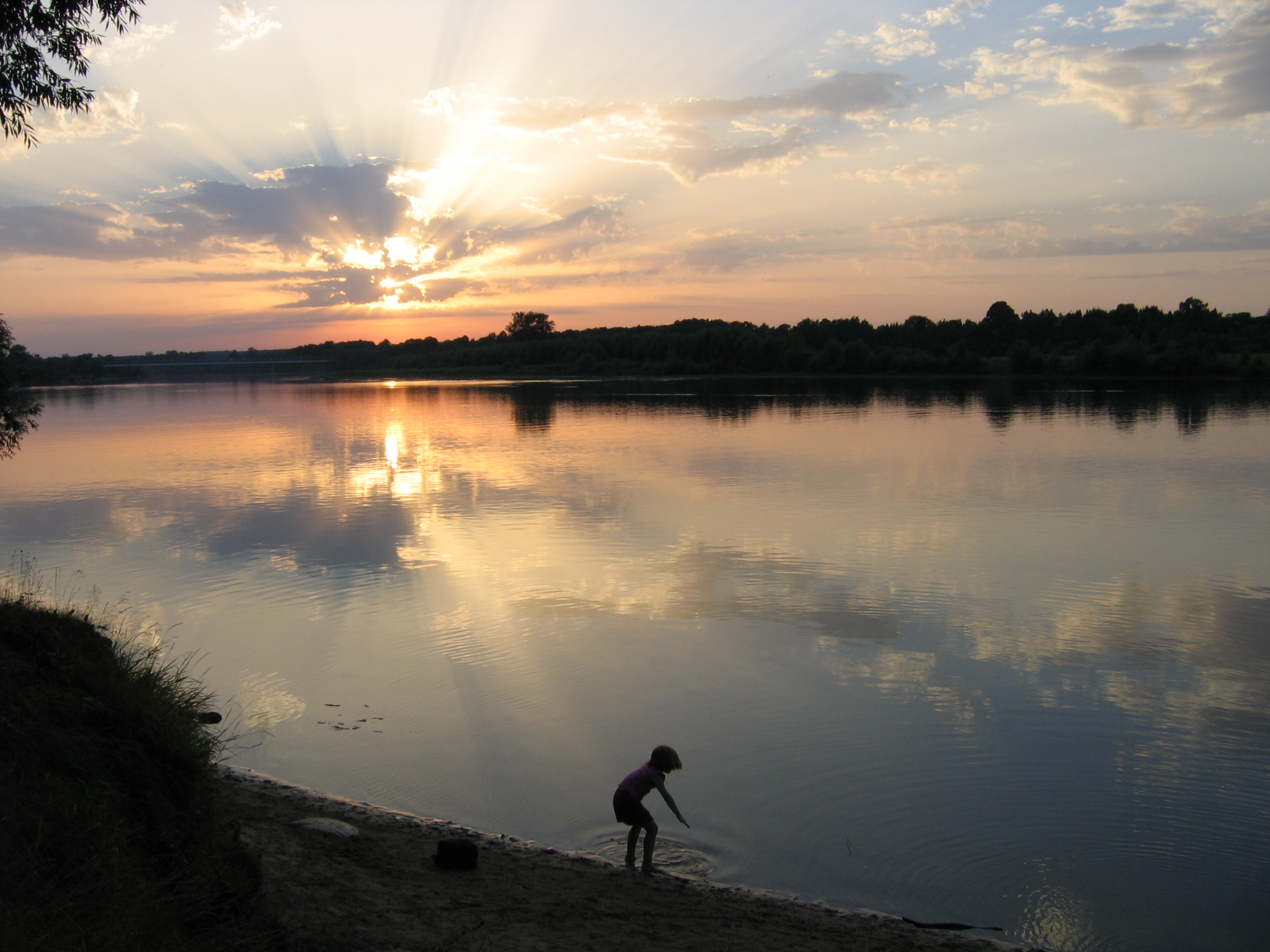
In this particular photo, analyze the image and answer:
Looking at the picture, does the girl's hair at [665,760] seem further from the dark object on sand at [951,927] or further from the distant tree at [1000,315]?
the distant tree at [1000,315]

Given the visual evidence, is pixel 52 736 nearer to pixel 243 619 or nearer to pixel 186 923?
pixel 186 923

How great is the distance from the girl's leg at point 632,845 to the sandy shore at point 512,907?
11cm

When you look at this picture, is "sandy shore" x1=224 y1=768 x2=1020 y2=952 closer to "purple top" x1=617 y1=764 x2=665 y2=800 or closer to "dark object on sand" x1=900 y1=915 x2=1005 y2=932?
"dark object on sand" x1=900 y1=915 x2=1005 y2=932

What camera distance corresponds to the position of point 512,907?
529 cm

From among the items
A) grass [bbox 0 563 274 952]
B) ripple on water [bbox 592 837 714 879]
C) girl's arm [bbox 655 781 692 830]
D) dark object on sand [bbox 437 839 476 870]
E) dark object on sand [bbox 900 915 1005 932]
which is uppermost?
→ grass [bbox 0 563 274 952]

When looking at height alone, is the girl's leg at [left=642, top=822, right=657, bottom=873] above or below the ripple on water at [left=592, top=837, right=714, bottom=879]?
above

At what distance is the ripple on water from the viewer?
613 centimetres

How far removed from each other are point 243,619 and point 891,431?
2879 centimetres

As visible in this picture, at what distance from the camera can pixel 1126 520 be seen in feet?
56.4

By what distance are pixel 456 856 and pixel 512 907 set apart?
617mm

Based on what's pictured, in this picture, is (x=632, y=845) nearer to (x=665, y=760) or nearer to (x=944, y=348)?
(x=665, y=760)

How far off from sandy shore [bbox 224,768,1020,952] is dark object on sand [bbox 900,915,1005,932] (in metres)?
0.06

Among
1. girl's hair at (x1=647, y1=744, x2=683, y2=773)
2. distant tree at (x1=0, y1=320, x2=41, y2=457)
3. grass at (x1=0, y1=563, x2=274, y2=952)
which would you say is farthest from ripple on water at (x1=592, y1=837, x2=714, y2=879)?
distant tree at (x1=0, y1=320, x2=41, y2=457)

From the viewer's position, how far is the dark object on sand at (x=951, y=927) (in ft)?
17.9
